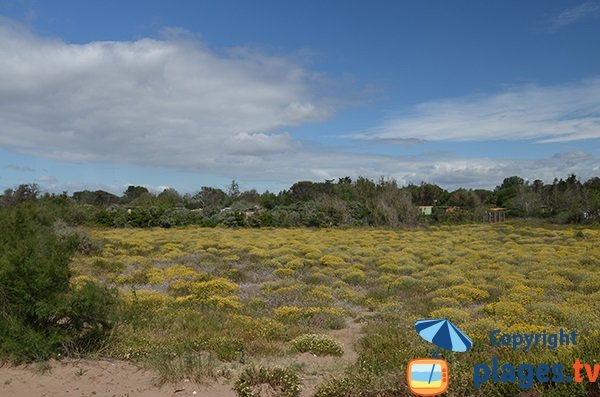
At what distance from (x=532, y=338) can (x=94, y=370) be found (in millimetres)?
7011

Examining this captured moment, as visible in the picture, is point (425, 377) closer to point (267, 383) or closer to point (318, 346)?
point (267, 383)

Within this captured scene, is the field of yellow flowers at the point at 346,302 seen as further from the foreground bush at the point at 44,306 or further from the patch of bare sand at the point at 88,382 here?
the foreground bush at the point at 44,306

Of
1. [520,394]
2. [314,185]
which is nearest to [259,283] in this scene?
[520,394]

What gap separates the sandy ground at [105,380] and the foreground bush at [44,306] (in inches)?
12.8

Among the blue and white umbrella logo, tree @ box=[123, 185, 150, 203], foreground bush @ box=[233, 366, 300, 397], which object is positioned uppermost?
tree @ box=[123, 185, 150, 203]

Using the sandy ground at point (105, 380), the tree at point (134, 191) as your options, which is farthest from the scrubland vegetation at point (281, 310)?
the tree at point (134, 191)

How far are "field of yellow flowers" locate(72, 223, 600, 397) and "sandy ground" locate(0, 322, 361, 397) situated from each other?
260 mm

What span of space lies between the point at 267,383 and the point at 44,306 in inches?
146

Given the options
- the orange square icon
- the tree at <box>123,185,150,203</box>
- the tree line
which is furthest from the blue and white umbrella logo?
the tree at <box>123,185,150,203</box>

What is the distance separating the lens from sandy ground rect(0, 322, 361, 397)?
722cm

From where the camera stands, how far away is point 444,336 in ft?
16.7

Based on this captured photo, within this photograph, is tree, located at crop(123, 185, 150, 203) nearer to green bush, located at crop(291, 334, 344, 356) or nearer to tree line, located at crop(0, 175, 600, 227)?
tree line, located at crop(0, 175, 600, 227)

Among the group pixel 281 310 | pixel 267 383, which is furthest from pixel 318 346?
pixel 281 310

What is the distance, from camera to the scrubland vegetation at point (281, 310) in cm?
750
